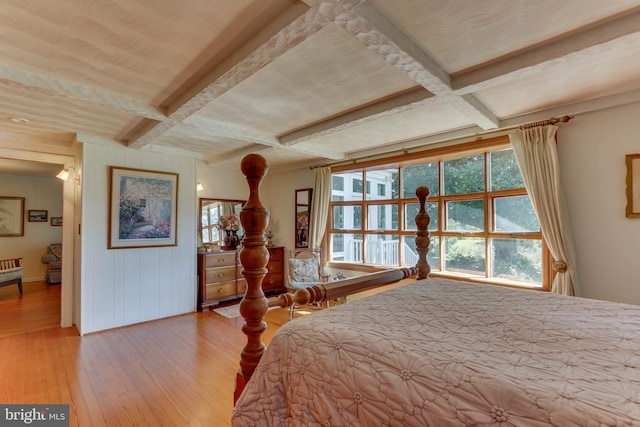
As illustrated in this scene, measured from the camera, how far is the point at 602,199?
2490 mm

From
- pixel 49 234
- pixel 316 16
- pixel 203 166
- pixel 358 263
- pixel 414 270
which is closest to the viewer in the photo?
pixel 316 16

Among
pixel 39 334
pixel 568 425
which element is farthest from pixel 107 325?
pixel 568 425

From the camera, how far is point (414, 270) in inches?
87.9

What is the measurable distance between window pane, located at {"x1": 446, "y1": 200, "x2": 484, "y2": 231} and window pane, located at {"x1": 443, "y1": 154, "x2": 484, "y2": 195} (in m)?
0.14

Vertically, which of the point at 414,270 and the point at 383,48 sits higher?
the point at 383,48

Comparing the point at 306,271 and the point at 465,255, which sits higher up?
the point at 465,255

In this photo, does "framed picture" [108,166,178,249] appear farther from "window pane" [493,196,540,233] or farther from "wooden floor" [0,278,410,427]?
"window pane" [493,196,540,233]

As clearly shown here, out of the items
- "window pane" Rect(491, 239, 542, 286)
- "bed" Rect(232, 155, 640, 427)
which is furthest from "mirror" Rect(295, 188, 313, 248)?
"bed" Rect(232, 155, 640, 427)

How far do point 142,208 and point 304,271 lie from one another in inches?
91.9

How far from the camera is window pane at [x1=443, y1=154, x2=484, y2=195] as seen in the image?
132 inches

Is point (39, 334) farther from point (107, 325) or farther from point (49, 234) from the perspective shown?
point (49, 234)

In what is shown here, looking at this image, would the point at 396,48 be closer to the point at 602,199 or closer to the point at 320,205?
the point at 602,199

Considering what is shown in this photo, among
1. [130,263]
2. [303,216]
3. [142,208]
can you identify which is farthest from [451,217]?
[130,263]

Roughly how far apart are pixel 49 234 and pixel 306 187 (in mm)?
6102
